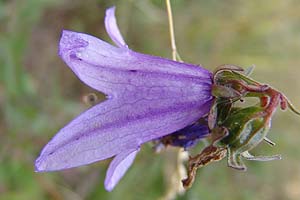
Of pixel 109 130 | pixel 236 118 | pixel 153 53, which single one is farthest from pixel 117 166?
pixel 153 53

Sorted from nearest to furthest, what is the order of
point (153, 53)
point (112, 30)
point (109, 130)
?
point (109, 130), point (112, 30), point (153, 53)

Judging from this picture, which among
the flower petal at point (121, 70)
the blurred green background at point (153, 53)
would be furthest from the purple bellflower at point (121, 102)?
the blurred green background at point (153, 53)

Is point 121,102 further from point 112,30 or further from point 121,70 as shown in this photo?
point 112,30

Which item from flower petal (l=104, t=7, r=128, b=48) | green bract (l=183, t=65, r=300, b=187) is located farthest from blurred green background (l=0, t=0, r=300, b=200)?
green bract (l=183, t=65, r=300, b=187)

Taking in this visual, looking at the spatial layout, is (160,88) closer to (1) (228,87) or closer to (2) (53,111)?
(1) (228,87)

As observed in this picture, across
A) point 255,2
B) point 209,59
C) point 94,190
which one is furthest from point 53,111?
point 255,2

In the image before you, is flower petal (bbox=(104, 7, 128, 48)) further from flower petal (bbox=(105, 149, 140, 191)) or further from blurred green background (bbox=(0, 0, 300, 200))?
blurred green background (bbox=(0, 0, 300, 200))

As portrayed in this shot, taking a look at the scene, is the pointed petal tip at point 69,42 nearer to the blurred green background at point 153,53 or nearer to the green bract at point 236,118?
the green bract at point 236,118

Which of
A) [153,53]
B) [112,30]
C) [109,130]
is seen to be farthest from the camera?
[153,53]
